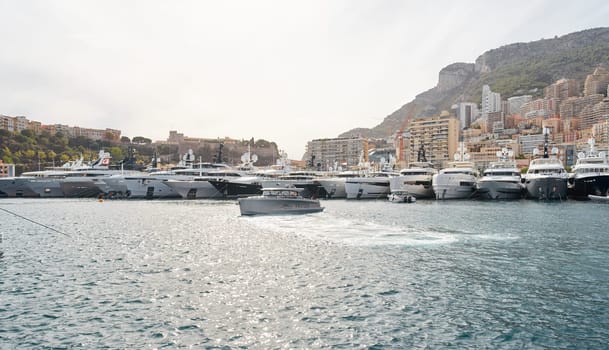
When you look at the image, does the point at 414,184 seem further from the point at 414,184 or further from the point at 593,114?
the point at 593,114

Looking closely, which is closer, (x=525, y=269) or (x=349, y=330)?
(x=349, y=330)

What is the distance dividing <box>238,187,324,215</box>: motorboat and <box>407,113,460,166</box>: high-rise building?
134 m

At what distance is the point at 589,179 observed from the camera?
6284 centimetres

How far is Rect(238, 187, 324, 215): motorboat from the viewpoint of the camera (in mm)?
42562

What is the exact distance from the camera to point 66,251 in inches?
938

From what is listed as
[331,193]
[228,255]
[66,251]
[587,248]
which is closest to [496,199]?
[331,193]

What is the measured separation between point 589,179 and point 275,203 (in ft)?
162

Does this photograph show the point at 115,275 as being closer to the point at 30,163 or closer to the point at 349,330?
the point at 349,330

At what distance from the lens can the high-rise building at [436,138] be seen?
173375 mm

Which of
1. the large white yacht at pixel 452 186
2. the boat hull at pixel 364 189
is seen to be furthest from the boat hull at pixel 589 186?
the boat hull at pixel 364 189

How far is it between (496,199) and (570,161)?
102733 millimetres

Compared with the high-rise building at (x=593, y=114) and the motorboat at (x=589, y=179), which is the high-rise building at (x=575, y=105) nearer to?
the high-rise building at (x=593, y=114)

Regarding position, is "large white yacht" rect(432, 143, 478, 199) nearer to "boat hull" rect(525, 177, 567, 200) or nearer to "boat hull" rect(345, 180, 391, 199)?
"boat hull" rect(525, 177, 567, 200)

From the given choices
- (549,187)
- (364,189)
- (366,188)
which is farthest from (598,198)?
(364,189)
